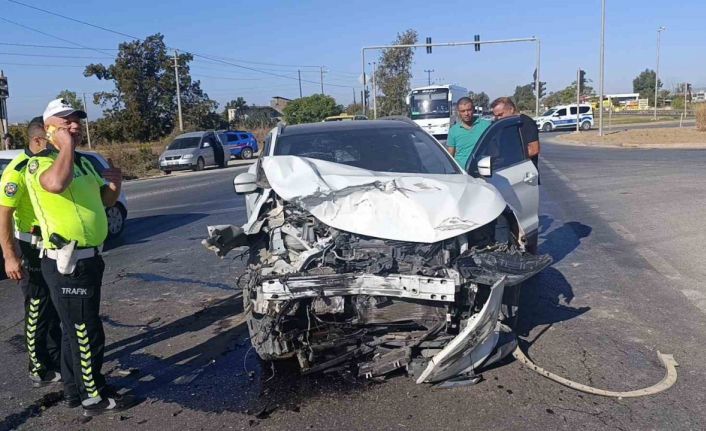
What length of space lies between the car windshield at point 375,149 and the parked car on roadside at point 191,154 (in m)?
22.6

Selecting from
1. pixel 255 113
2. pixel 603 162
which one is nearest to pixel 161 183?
pixel 603 162

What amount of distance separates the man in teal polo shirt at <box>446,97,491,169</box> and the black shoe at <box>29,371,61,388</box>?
4728mm

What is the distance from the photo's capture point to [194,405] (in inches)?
161

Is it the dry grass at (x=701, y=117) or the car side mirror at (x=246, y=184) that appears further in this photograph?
the dry grass at (x=701, y=117)

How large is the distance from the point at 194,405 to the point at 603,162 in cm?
1933

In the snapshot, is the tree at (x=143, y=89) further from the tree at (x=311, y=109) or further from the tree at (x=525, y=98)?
the tree at (x=525, y=98)

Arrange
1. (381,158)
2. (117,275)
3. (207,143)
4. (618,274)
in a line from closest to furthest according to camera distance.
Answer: (381,158) → (618,274) → (117,275) → (207,143)

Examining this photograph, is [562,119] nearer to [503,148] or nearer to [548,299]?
[503,148]

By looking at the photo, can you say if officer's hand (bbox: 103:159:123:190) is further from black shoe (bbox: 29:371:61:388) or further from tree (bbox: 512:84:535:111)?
tree (bbox: 512:84:535:111)

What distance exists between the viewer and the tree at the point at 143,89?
5369 cm

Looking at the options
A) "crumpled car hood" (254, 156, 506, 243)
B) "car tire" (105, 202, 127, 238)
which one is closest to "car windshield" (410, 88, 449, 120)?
"car tire" (105, 202, 127, 238)

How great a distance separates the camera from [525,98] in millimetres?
101438

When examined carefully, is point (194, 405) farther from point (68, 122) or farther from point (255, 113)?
point (255, 113)

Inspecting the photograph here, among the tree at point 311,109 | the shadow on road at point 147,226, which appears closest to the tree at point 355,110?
the tree at point 311,109
